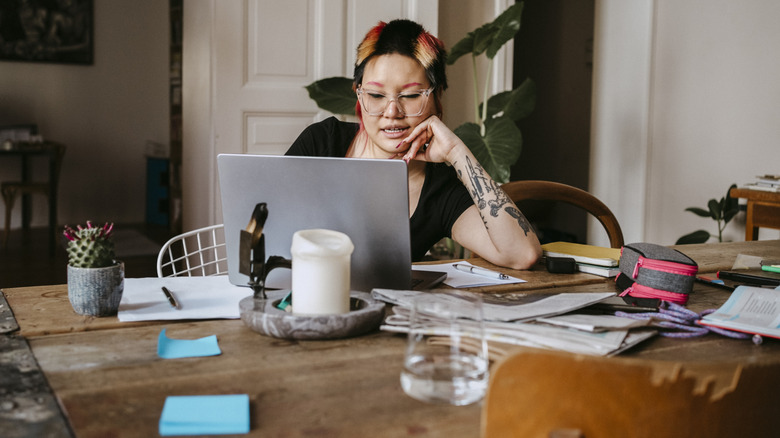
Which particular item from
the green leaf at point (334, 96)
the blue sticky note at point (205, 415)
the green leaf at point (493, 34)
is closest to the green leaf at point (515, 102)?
the green leaf at point (493, 34)

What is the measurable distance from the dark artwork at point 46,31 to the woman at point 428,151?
17.8 feet

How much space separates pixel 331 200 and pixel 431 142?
0.59m

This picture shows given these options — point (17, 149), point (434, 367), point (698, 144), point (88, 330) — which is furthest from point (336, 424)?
point (17, 149)

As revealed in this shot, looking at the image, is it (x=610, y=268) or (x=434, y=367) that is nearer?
(x=434, y=367)

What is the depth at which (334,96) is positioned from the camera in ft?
11.8

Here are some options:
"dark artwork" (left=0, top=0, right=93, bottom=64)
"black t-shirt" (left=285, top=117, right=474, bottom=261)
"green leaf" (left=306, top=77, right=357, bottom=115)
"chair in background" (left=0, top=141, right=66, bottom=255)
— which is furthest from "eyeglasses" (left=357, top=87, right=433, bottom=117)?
"dark artwork" (left=0, top=0, right=93, bottom=64)

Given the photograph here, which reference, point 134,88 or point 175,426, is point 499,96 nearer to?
point 175,426

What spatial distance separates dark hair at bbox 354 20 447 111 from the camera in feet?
5.57

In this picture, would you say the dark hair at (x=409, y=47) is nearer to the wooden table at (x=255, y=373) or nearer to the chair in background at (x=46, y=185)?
the wooden table at (x=255, y=373)

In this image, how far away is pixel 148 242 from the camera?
5754 mm

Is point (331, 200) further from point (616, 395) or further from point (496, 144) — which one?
point (496, 144)

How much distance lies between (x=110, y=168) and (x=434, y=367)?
258 inches

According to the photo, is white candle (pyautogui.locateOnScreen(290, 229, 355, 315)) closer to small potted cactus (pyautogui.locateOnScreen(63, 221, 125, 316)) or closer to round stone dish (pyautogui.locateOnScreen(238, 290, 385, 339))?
round stone dish (pyautogui.locateOnScreen(238, 290, 385, 339))

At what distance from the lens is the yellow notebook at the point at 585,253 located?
1.52 m
